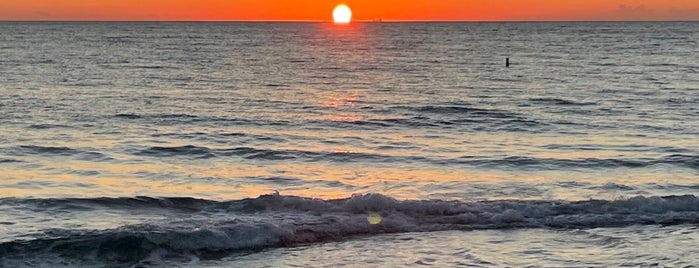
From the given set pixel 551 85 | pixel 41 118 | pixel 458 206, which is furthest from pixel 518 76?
pixel 458 206

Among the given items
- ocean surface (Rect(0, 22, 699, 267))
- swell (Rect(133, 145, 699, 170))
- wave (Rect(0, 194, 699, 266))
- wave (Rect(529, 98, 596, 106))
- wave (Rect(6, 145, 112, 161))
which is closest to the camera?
ocean surface (Rect(0, 22, 699, 267))

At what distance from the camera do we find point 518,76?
55719mm

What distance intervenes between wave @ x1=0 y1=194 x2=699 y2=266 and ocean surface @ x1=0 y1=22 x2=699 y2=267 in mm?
45

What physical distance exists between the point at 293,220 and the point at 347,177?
16.9 feet

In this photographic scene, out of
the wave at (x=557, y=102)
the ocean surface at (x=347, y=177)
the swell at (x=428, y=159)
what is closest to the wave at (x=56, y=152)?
the ocean surface at (x=347, y=177)

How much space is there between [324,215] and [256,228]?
166 cm

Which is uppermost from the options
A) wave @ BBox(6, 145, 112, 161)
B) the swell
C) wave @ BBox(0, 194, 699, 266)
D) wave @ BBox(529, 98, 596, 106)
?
wave @ BBox(529, 98, 596, 106)

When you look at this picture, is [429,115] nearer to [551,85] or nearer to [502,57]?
[551,85]

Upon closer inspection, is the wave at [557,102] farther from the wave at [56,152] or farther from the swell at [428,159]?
the wave at [56,152]

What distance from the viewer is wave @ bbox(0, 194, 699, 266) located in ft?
46.0

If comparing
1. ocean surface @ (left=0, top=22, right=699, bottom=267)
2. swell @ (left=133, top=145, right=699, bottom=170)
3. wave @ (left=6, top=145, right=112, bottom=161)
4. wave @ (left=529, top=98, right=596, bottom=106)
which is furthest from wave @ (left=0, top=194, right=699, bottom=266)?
wave @ (left=529, top=98, right=596, bottom=106)

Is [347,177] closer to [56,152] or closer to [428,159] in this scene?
[428,159]

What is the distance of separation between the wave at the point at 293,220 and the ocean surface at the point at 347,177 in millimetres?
45

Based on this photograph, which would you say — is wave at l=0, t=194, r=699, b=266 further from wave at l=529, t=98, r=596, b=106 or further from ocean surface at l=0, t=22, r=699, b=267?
wave at l=529, t=98, r=596, b=106
